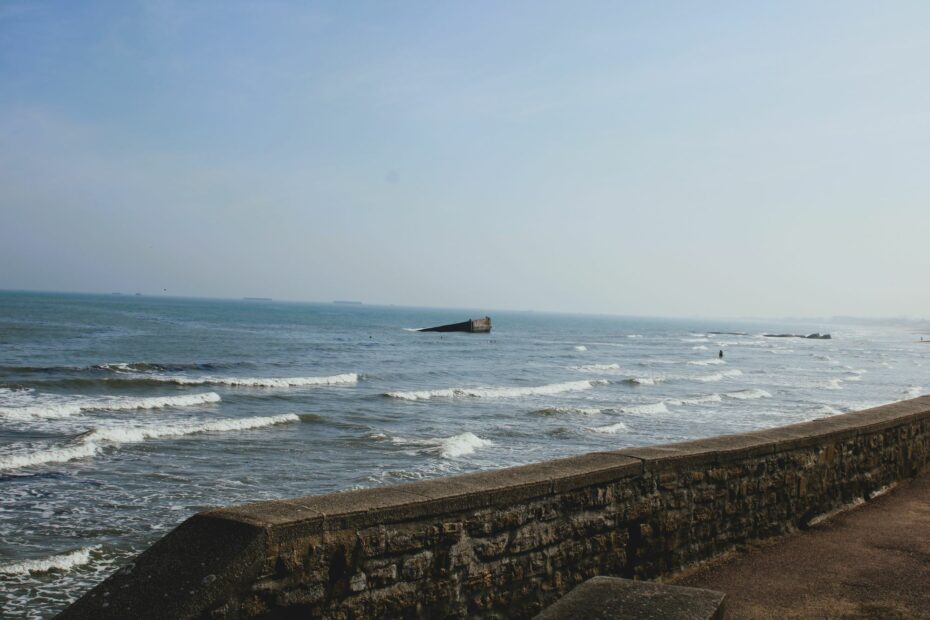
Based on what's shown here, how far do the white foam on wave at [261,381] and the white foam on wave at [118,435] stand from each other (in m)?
8.53

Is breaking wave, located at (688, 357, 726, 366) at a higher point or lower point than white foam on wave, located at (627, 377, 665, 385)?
lower

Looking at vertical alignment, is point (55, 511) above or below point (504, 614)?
below

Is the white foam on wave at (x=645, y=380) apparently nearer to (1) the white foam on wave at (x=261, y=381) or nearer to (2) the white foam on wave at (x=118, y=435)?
(1) the white foam on wave at (x=261, y=381)

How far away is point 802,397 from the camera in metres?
26.8

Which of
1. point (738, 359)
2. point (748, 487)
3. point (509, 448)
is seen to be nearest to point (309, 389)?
point (509, 448)

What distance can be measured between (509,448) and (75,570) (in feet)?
30.5

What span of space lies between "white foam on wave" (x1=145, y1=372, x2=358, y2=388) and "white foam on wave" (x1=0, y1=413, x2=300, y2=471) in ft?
28.0

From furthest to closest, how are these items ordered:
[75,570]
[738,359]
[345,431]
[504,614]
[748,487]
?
[738,359], [345,431], [75,570], [748,487], [504,614]

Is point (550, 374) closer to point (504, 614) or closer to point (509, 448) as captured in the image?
point (509, 448)

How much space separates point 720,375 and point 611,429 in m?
20.5

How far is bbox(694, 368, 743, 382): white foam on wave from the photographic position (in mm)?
34469

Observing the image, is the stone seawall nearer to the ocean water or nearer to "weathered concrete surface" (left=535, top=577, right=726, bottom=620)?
"weathered concrete surface" (left=535, top=577, right=726, bottom=620)

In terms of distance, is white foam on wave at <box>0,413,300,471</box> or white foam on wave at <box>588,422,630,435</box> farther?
white foam on wave at <box>588,422,630,435</box>

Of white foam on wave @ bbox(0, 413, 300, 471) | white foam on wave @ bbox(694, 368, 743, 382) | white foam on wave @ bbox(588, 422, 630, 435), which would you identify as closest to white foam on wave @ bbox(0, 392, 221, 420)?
white foam on wave @ bbox(0, 413, 300, 471)
